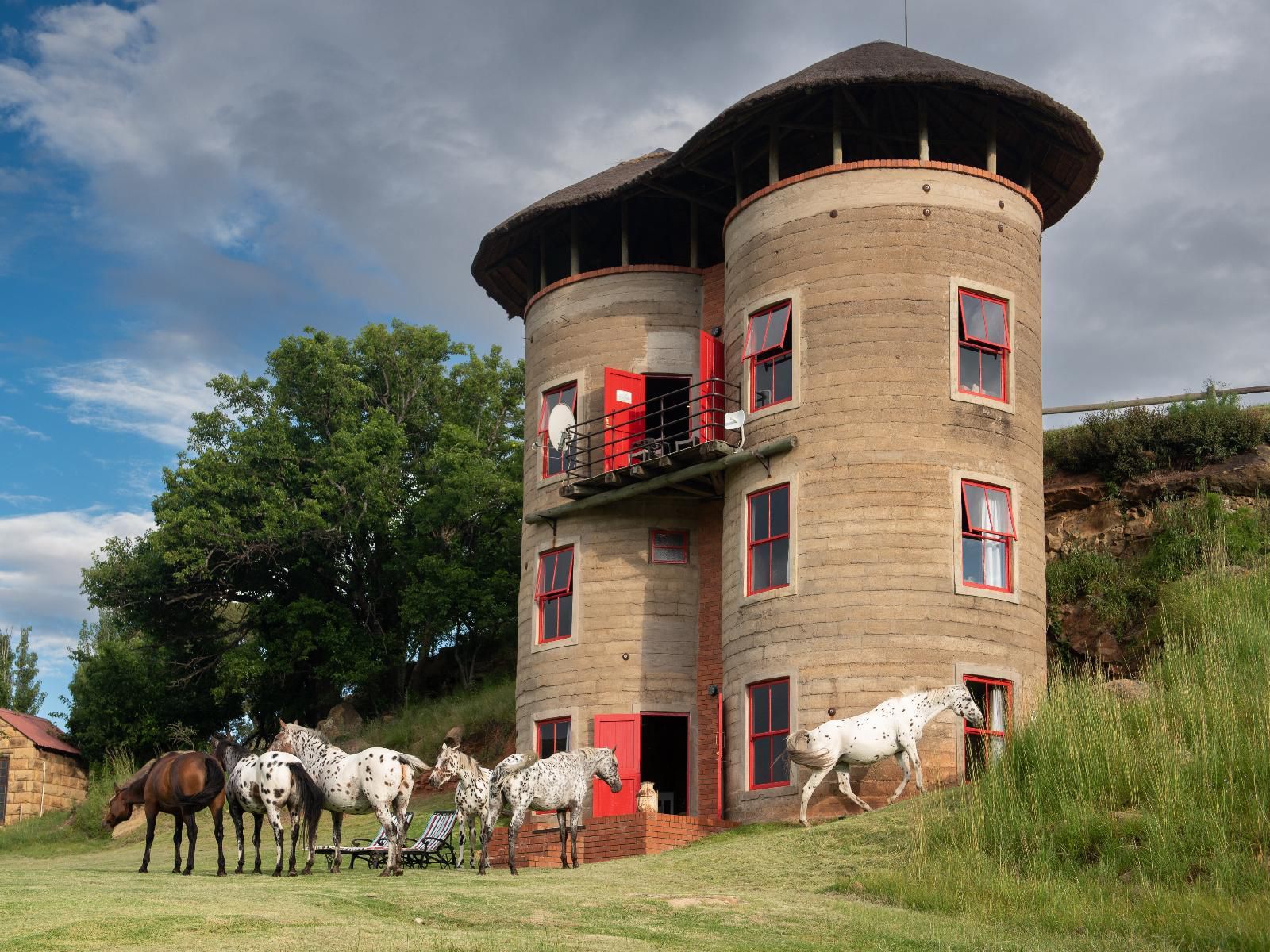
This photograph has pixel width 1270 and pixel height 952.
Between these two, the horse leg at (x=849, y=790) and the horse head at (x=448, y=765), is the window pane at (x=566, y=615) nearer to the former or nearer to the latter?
the horse leg at (x=849, y=790)

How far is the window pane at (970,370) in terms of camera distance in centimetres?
2800

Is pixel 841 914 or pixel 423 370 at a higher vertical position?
pixel 423 370

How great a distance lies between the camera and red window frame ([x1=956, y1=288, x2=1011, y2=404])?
27969mm

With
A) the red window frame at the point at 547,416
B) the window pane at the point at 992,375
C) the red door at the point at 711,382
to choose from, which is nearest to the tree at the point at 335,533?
the red window frame at the point at 547,416

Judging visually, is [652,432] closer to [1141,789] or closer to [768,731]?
[768,731]

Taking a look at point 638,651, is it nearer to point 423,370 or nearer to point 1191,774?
point 1191,774

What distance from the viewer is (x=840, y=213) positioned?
28.3m

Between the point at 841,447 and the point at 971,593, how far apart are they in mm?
3426

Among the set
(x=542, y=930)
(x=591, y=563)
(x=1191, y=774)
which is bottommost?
(x=542, y=930)

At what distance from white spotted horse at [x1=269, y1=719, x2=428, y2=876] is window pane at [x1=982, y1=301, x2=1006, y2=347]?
13.4 metres

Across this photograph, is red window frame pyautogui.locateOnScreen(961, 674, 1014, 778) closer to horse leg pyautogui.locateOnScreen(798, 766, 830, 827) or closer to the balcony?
horse leg pyautogui.locateOnScreen(798, 766, 830, 827)

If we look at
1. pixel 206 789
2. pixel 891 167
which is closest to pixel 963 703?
pixel 891 167

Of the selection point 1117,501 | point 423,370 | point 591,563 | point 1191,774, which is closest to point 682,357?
point 591,563

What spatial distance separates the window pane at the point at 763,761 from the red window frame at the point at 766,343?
6.21 metres
